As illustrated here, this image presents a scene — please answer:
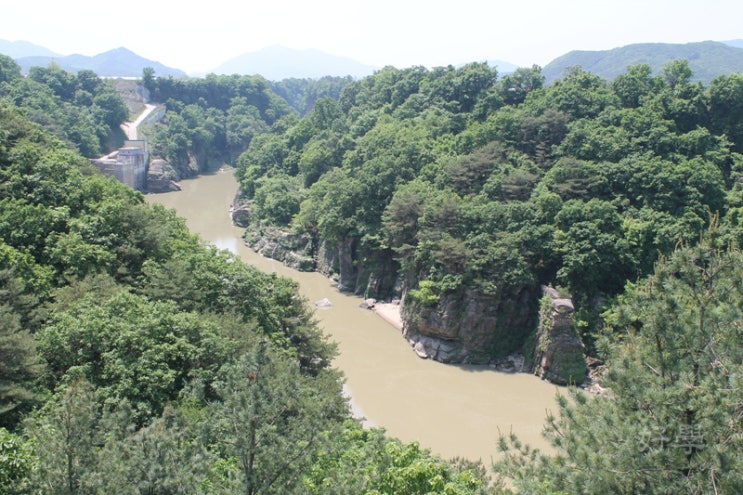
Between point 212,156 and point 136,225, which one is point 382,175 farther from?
point 212,156

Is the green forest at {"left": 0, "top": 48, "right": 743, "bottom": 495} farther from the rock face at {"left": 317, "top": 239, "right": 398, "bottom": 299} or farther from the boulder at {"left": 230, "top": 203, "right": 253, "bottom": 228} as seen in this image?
the boulder at {"left": 230, "top": 203, "right": 253, "bottom": 228}

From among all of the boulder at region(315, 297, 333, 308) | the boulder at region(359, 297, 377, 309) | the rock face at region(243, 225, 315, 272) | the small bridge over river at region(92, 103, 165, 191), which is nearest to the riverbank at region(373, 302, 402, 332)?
the boulder at region(359, 297, 377, 309)

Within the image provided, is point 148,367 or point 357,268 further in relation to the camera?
point 357,268

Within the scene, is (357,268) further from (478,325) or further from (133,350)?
(133,350)

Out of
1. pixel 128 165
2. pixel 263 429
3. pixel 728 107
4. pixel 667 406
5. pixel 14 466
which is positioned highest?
pixel 728 107

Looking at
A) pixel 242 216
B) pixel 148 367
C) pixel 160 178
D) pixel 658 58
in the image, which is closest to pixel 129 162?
pixel 160 178

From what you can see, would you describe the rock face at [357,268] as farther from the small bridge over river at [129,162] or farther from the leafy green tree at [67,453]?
the small bridge over river at [129,162]
